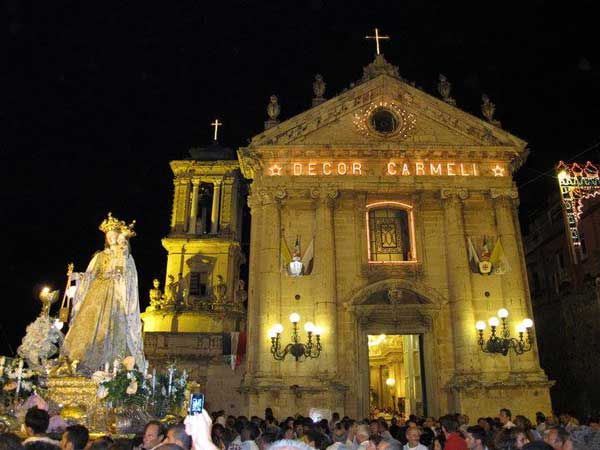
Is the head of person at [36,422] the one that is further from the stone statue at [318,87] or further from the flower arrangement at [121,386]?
the stone statue at [318,87]

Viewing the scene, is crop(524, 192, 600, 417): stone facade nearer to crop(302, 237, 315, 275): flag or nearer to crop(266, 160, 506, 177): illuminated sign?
crop(266, 160, 506, 177): illuminated sign

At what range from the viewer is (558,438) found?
776 centimetres

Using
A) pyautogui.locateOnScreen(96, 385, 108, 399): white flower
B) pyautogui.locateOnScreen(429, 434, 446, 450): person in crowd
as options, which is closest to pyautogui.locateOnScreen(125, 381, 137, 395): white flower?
pyautogui.locateOnScreen(96, 385, 108, 399): white flower

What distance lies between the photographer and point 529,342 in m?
22.2

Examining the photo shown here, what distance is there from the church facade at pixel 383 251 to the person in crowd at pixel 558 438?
1400 cm

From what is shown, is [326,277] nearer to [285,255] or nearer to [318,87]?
[285,255]

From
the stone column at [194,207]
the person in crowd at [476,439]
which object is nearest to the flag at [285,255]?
the person in crowd at [476,439]

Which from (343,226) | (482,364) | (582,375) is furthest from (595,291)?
(343,226)

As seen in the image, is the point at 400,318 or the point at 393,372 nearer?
the point at 400,318

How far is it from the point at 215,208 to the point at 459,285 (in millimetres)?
24787

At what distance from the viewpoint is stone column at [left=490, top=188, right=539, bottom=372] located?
2220cm


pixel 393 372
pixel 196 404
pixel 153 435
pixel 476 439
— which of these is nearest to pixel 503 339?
pixel 476 439

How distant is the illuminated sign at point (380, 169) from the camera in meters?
24.9

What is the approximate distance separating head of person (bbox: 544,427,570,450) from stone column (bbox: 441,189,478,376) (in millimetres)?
14373
